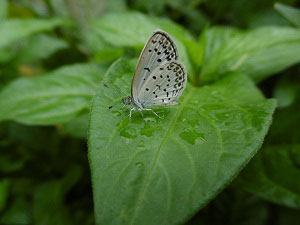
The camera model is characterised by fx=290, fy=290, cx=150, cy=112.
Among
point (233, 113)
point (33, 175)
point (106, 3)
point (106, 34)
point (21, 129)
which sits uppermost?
point (233, 113)

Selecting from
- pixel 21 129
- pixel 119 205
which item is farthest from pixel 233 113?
pixel 21 129

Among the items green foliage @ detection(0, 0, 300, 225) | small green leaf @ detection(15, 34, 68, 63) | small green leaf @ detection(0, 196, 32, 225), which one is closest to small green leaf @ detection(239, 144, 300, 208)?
green foliage @ detection(0, 0, 300, 225)

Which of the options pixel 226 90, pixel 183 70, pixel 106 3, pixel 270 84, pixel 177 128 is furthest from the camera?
pixel 106 3

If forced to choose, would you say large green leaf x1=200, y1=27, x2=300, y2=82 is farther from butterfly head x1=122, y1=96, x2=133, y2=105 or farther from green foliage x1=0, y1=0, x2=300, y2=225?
butterfly head x1=122, y1=96, x2=133, y2=105

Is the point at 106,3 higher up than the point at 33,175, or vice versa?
the point at 106,3

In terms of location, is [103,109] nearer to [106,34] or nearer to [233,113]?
Result: [233,113]

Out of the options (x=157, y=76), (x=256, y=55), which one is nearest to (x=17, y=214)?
(x=157, y=76)

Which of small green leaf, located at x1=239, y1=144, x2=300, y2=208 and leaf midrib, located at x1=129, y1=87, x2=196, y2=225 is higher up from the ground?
leaf midrib, located at x1=129, y1=87, x2=196, y2=225
